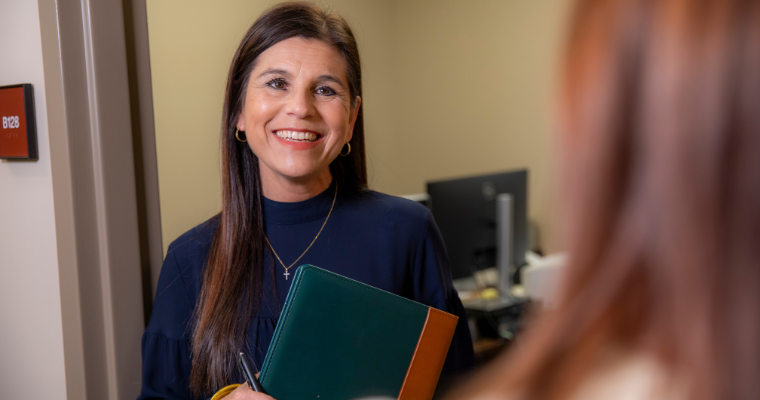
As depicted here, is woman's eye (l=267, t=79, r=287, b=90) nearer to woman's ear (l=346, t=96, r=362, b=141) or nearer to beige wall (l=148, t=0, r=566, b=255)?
woman's ear (l=346, t=96, r=362, b=141)

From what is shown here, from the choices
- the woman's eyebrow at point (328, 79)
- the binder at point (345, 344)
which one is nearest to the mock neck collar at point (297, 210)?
the woman's eyebrow at point (328, 79)

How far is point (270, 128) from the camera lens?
3.52 feet

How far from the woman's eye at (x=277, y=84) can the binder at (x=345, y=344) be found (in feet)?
1.42

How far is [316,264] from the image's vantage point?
113cm

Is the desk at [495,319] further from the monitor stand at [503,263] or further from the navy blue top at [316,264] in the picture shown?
the navy blue top at [316,264]

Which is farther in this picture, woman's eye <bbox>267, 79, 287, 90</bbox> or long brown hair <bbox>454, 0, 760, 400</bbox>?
woman's eye <bbox>267, 79, 287, 90</bbox>

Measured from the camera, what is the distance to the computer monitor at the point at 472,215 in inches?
81.4

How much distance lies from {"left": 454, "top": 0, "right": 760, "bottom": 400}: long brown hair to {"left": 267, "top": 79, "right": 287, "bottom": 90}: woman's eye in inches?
31.9

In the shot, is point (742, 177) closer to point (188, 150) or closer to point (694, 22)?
point (694, 22)

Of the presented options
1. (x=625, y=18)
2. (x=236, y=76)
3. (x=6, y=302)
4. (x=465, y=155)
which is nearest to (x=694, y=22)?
(x=625, y=18)

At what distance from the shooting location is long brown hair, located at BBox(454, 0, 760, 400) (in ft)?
0.91

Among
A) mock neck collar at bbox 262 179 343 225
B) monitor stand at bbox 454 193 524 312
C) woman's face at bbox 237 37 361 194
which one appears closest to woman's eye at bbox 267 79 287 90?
woman's face at bbox 237 37 361 194

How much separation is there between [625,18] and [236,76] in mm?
951

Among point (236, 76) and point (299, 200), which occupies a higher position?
point (236, 76)
